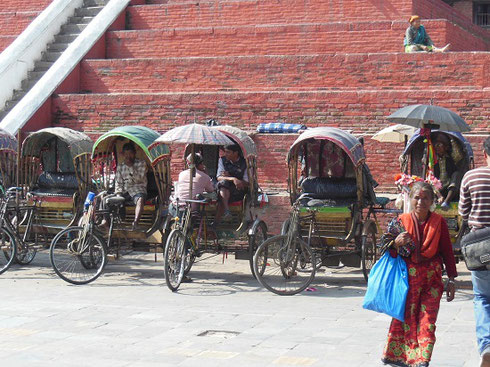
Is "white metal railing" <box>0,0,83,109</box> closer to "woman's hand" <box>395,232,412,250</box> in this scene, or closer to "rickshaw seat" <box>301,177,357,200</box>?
"rickshaw seat" <box>301,177,357,200</box>

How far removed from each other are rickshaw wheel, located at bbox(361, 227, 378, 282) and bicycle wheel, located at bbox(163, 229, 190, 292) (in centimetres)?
219

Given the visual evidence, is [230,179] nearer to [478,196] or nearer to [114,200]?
[114,200]

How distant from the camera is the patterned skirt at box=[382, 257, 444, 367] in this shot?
645 centimetres

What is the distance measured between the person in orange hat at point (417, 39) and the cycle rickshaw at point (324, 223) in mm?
6000

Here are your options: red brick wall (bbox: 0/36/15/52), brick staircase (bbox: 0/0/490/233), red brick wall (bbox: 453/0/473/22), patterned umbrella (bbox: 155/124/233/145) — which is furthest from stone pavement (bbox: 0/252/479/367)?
red brick wall (bbox: 453/0/473/22)

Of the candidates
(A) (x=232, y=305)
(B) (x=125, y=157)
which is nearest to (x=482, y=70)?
(B) (x=125, y=157)

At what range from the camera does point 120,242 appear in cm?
1188

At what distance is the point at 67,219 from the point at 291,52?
811 centimetres

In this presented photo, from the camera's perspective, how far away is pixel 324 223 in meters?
11.1

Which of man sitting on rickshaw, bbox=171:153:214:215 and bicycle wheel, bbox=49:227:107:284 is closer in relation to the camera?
bicycle wheel, bbox=49:227:107:284

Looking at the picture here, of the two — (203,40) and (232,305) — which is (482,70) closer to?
(203,40)

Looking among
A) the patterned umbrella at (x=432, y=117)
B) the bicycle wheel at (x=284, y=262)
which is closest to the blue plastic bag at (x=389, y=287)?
the bicycle wheel at (x=284, y=262)

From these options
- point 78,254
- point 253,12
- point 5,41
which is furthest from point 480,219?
point 5,41

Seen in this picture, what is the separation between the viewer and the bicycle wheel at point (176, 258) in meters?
10.5
